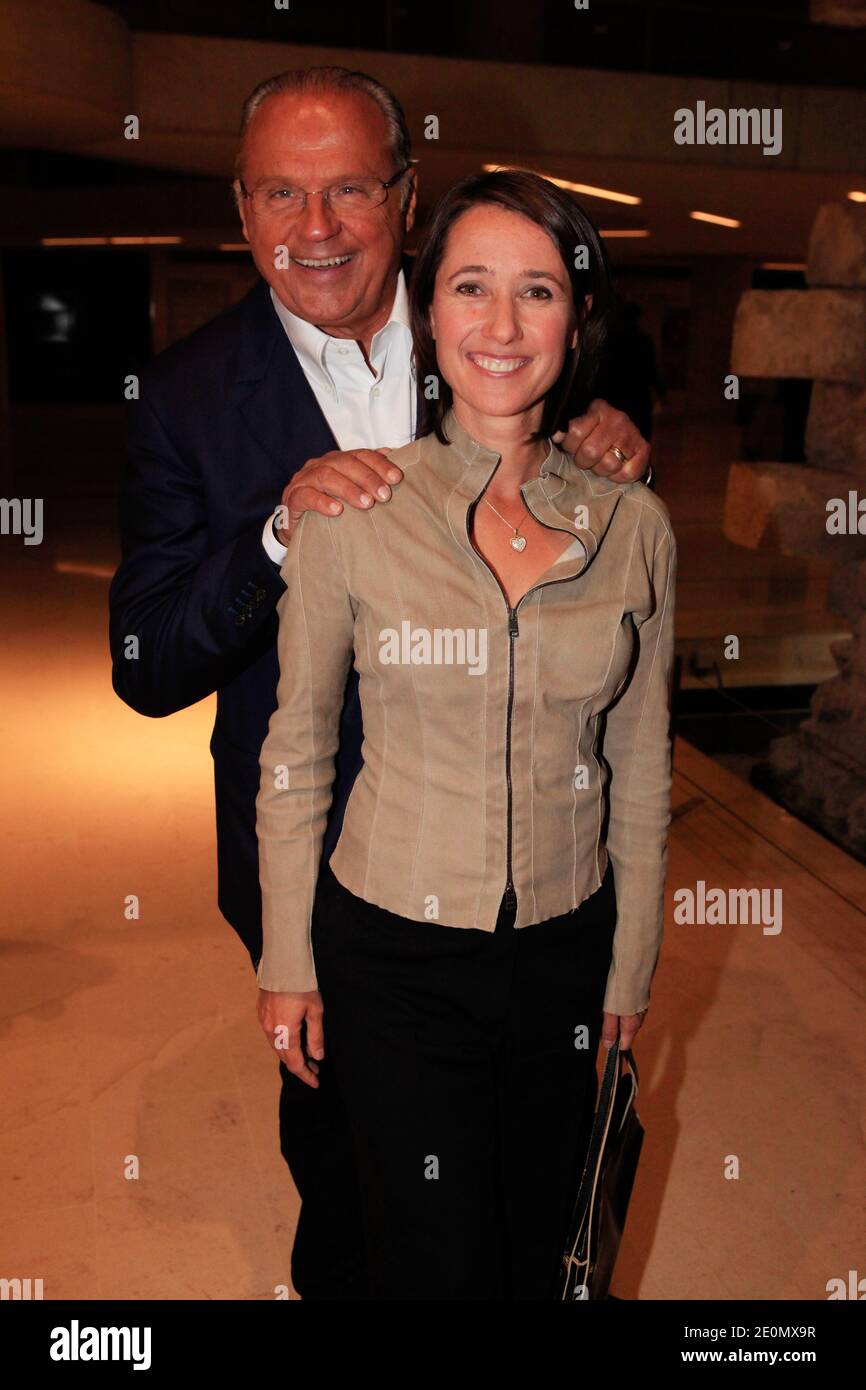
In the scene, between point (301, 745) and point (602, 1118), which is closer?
point (301, 745)

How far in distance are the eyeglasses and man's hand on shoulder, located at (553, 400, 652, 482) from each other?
534 mm

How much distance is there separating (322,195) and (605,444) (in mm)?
636

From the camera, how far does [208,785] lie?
5.24 meters

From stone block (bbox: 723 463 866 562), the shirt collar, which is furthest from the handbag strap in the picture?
stone block (bbox: 723 463 866 562)

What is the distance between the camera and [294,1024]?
76.5 inches

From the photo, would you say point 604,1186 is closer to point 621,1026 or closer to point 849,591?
point 621,1026

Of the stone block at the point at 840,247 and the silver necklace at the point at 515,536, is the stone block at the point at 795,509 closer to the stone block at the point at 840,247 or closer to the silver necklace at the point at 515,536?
the stone block at the point at 840,247

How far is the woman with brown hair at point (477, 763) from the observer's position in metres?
1.72

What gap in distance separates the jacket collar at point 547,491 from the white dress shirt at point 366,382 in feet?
1.43

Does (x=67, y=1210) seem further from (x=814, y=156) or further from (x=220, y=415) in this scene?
(x=814, y=156)

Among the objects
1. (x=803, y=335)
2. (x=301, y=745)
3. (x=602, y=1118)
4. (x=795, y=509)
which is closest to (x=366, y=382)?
(x=301, y=745)

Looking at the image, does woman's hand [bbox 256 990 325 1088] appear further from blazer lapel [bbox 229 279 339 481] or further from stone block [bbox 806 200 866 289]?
stone block [bbox 806 200 866 289]

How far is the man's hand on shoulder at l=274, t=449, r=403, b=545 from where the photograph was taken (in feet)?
5.69

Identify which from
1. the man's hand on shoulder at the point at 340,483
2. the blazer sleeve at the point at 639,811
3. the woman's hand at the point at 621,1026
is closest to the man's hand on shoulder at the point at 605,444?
the blazer sleeve at the point at 639,811
